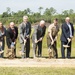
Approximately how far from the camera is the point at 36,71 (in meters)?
13.7

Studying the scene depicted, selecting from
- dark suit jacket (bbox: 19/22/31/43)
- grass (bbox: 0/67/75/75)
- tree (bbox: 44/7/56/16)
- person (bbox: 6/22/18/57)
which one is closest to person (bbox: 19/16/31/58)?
dark suit jacket (bbox: 19/22/31/43)

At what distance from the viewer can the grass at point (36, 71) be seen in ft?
43.6

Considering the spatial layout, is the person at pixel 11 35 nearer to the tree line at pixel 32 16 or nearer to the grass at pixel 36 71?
the grass at pixel 36 71

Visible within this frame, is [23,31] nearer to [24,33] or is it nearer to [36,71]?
[24,33]

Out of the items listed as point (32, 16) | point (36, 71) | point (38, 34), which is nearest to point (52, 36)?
point (38, 34)

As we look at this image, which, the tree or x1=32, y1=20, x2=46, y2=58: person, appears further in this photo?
the tree

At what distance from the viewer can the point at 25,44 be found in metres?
17.0

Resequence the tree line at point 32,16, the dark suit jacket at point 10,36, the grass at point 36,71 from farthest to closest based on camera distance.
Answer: the tree line at point 32,16 < the dark suit jacket at point 10,36 < the grass at point 36,71

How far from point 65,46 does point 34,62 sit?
79.8 inches

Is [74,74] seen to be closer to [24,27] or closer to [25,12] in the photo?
[24,27]

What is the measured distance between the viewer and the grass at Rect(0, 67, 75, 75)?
1329cm

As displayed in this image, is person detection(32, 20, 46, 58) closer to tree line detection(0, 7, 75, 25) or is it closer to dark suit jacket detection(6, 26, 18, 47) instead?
dark suit jacket detection(6, 26, 18, 47)

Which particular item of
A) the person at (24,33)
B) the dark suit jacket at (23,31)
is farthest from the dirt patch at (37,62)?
the dark suit jacket at (23,31)

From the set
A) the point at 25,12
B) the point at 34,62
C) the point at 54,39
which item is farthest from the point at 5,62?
the point at 25,12
